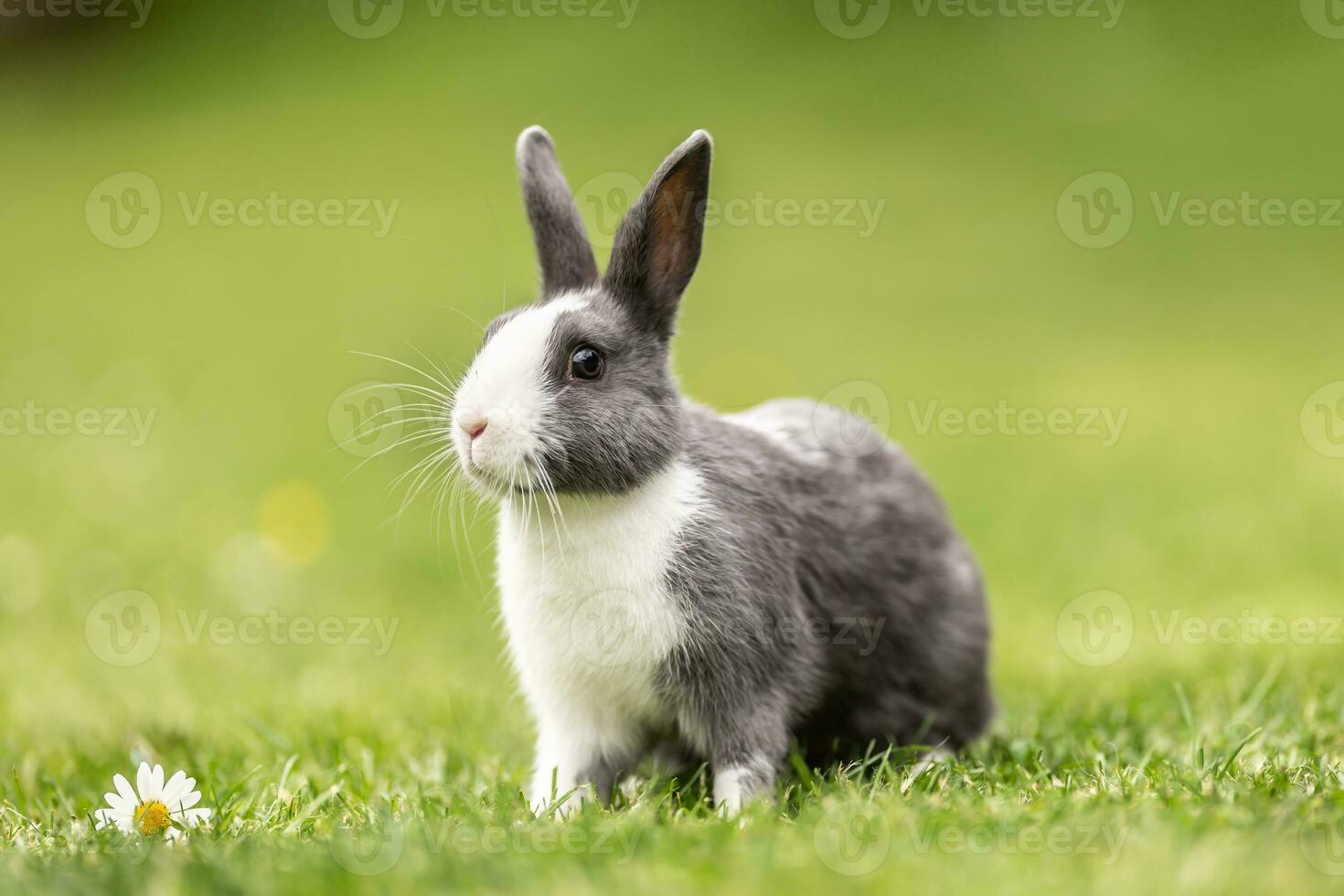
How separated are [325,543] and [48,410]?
3012 millimetres

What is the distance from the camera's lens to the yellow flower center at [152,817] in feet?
11.7

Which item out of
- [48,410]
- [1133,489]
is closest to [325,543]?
[48,410]

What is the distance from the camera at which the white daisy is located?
141 inches

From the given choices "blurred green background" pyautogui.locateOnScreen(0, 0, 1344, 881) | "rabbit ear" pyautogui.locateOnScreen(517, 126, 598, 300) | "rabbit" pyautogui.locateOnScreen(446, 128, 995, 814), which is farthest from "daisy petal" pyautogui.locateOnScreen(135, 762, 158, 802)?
"rabbit ear" pyautogui.locateOnScreen(517, 126, 598, 300)

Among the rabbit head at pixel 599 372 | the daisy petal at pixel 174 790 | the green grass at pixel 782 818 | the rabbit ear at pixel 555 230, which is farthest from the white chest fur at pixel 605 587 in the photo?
the daisy petal at pixel 174 790

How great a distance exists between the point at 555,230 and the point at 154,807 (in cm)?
208

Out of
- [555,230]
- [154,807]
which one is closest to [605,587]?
[555,230]

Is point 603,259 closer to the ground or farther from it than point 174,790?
farther from it

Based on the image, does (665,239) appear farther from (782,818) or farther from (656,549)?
(782,818)

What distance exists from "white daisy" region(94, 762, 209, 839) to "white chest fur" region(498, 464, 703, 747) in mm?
1060

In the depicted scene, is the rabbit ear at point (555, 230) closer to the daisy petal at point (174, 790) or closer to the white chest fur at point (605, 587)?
the white chest fur at point (605, 587)

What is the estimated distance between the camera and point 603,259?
32.5 ft

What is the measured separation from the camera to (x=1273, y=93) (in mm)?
16984

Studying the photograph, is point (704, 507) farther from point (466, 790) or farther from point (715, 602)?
point (466, 790)
